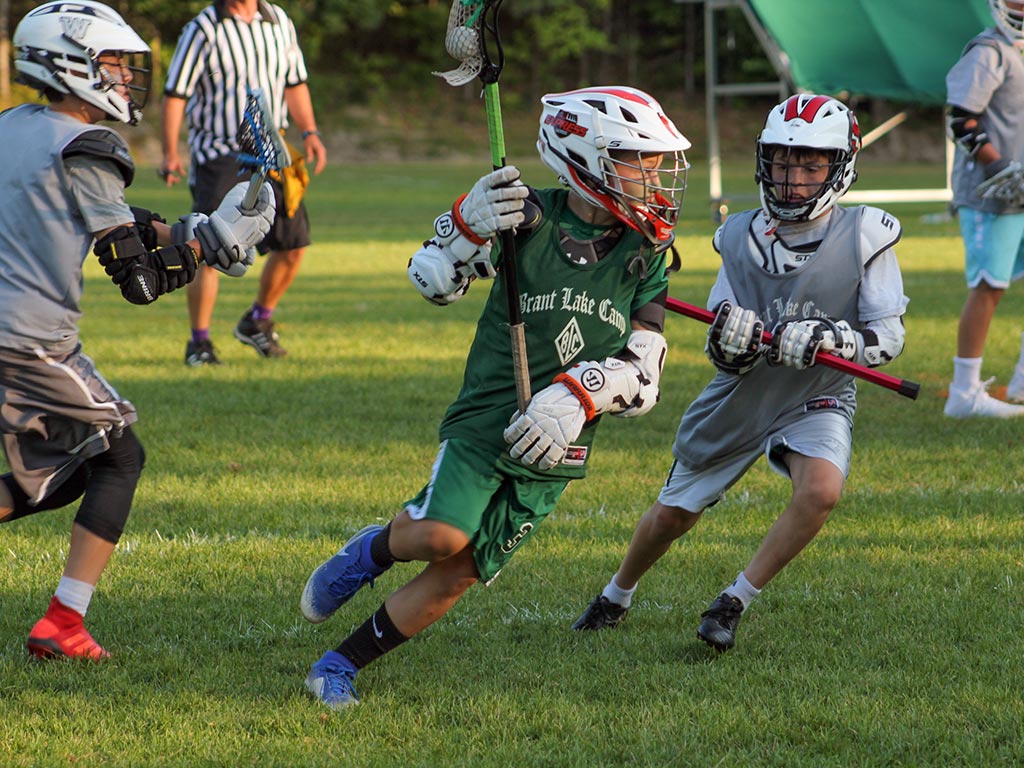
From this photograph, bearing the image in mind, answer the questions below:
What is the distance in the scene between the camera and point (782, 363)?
4445 mm

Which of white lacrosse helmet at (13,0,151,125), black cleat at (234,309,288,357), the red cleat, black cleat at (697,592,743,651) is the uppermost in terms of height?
white lacrosse helmet at (13,0,151,125)

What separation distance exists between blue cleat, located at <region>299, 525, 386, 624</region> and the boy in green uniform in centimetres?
2

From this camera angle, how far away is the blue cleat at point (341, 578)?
4266mm

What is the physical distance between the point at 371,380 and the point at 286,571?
4.22m

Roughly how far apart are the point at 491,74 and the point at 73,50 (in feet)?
4.35

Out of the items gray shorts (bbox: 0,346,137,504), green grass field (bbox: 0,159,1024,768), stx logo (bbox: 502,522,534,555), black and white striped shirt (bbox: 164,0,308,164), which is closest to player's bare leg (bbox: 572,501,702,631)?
green grass field (bbox: 0,159,1024,768)

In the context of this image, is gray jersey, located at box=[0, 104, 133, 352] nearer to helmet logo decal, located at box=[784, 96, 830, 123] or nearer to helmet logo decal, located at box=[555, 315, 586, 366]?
helmet logo decal, located at box=[555, 315, 586, 366]

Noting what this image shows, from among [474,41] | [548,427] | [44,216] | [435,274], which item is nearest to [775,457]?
[548,427]

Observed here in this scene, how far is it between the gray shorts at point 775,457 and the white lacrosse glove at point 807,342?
0.27 metres

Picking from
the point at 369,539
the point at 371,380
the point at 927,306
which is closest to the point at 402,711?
the point at 369,539

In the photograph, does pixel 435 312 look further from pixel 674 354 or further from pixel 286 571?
pixel 286 571

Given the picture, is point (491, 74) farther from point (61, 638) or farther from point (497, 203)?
point (61, 638)

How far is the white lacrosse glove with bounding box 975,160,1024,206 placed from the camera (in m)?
7.95

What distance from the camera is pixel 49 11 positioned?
4316 millimetres
